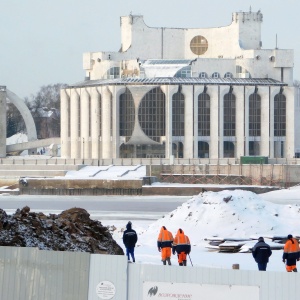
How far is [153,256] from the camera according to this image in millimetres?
30359

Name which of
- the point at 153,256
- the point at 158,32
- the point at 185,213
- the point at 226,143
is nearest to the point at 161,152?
the point at 226,143

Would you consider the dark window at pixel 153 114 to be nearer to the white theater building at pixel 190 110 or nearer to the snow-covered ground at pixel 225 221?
the white theater building at pixel 190 110

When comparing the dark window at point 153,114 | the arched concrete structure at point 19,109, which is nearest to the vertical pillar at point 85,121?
the dark window at point 153,114

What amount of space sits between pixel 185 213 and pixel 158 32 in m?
66.2

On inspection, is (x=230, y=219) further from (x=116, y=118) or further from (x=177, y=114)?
(x=116, y=118)

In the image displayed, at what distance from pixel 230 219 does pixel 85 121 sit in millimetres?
59905

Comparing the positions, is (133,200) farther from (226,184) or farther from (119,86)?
(119,86)

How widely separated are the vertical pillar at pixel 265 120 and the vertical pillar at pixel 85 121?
47.2 feet

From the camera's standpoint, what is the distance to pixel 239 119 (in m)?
94.7

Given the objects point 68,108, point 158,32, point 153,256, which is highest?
point 158,32

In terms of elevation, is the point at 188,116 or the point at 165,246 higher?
the point at 188,116

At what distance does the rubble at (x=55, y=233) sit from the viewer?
25.1 meters

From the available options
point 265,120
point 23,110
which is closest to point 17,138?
point 23,110

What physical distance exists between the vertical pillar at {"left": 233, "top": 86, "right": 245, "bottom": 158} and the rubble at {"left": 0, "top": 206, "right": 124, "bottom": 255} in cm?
6458
